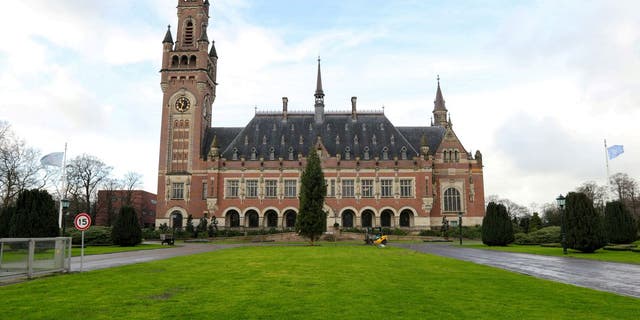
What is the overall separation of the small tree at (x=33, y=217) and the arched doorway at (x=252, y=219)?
35408 mm

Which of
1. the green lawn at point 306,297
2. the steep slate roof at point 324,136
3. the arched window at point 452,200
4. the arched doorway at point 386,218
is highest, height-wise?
the steep slate roof at point 324,136

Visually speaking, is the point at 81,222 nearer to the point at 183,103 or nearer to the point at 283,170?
the point at 283,170

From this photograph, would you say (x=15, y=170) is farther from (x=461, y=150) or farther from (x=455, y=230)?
(x=461, y=150)

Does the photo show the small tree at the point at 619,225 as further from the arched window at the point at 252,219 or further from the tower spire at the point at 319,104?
the arched window at the point at 252,219

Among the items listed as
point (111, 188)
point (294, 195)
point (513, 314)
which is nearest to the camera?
point (513, 314)

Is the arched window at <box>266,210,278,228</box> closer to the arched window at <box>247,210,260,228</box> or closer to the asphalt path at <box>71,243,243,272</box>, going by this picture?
the arched window at <box>247,210,260,228</box>

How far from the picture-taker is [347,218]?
2596 inches

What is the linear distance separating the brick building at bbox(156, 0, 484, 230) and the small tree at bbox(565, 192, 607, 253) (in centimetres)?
3355

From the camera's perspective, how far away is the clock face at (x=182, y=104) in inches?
2625

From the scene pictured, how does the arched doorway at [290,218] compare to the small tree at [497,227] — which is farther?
the arched doorway at [290,218]

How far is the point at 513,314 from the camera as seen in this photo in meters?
9.21

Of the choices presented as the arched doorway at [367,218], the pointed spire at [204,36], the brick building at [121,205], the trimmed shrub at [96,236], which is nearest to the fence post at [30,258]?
the trimmed shrub at [96,236]

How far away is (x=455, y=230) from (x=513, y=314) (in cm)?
5119

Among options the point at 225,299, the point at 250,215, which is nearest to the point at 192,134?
the point at 250,215
